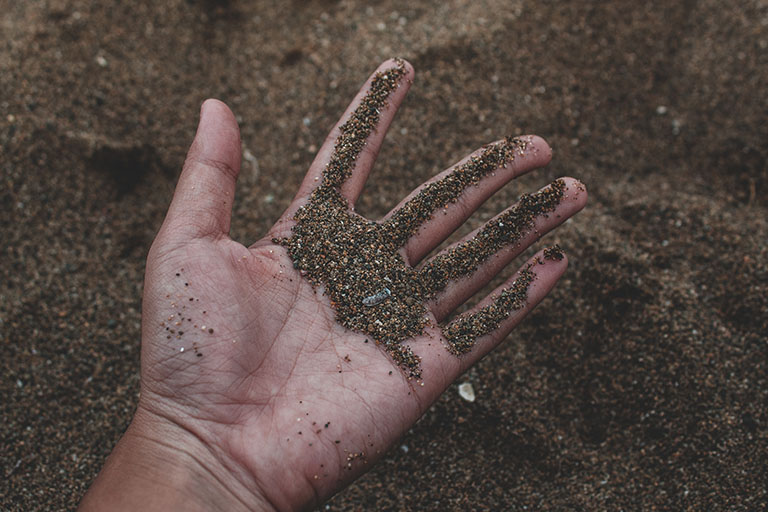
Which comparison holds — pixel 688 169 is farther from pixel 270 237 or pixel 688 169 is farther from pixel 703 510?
pixel 270 237

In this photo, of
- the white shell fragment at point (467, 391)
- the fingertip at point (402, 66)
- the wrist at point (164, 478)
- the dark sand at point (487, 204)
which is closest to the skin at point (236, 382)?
the wrist at point (164, 478)

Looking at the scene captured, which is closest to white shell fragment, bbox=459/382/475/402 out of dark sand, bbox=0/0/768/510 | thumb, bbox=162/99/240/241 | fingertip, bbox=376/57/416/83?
dark sand, bbox=0/0/768/510

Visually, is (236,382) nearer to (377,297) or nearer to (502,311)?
(377,297)

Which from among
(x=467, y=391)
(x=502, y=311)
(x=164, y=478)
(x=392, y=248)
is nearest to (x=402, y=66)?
(x=392, y=248)

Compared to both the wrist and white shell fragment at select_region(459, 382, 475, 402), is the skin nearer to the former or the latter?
the wrist

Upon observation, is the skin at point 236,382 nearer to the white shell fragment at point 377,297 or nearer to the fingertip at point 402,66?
the white shell fragment at point 377,297

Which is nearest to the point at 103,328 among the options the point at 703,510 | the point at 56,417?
the point at 56,417
